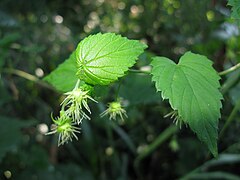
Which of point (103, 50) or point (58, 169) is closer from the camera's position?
point (103, 50)

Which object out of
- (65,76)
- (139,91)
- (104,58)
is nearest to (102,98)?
(139,91)

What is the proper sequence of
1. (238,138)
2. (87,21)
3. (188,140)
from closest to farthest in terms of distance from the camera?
(238,138)
(188,140)
(87,21)

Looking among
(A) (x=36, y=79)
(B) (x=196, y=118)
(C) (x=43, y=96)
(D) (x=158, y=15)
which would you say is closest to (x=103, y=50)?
(B) (x=196, y=118)

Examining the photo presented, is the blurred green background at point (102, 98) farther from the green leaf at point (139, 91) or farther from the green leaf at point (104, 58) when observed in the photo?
the green leaf at point (104, 58)

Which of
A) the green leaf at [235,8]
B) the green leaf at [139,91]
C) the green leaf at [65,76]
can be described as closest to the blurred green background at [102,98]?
the green leaf at [139,91]

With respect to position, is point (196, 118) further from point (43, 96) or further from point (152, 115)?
point (43, 96)
